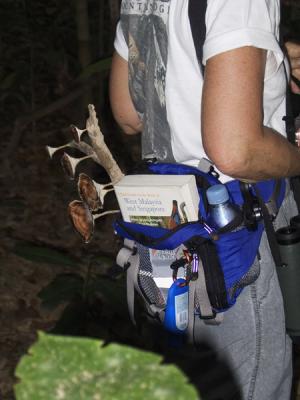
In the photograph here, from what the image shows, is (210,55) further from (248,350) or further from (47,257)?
(47,257)

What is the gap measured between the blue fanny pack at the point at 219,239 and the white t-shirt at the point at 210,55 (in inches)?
2.1

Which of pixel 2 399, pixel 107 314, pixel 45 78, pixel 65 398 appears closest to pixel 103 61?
pixel 107 314

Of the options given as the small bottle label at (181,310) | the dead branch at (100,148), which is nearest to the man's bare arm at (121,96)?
the dead branch at (100,148)

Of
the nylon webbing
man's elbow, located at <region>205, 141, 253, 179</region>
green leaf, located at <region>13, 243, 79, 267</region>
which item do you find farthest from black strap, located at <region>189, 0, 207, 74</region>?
green leaf, located at <region>13, 243, 79, 267</region>

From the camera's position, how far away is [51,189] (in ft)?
11.9

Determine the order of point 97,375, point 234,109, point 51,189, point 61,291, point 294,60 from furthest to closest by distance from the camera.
A: point 51,189, point 61,291, point 294,60, point 234,109, point 97,375

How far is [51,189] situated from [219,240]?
105 inches

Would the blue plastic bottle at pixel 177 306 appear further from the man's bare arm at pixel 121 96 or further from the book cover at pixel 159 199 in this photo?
the man's bare arm at pixel 121 96

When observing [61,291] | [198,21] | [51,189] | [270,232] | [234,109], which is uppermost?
[198,21]

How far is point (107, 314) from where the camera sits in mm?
2242

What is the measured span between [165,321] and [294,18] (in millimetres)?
2727

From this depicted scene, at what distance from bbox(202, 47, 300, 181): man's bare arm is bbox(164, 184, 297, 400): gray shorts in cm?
25

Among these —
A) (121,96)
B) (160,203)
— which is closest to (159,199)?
(160,203)

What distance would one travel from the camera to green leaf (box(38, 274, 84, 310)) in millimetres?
2152
